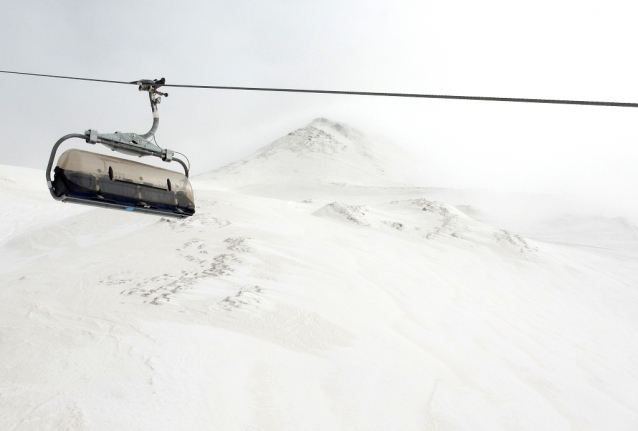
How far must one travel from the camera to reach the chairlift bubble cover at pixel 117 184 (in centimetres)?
505

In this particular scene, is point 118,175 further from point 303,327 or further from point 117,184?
point 303,327

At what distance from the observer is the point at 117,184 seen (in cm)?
535

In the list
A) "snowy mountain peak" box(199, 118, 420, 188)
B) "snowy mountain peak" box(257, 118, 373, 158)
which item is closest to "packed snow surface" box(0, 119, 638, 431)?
"snowy mountain peak" box(199, 118, 420, 188)

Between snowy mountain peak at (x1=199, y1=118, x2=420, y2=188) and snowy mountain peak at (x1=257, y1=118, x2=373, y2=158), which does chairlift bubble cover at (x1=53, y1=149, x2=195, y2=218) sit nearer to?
snowy mountain peak at (x1=199, y1=118, x2=420, y2=188)

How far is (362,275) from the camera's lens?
1044 cm

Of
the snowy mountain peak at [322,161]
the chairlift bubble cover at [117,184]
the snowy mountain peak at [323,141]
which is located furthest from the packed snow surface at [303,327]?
the snowy mountain peak at [323,141]

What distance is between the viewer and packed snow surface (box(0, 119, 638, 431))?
4.61m

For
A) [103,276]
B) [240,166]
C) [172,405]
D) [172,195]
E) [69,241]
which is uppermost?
[172,195]

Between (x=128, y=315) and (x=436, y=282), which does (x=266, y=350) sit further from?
(x=436, y=282)

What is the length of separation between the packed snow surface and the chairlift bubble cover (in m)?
1.87

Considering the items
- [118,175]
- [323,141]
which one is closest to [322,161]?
[323,141]

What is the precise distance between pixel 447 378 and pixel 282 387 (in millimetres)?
2546

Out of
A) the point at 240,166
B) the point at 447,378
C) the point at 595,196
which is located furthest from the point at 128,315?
the point at 240,166

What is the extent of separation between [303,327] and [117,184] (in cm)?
357
